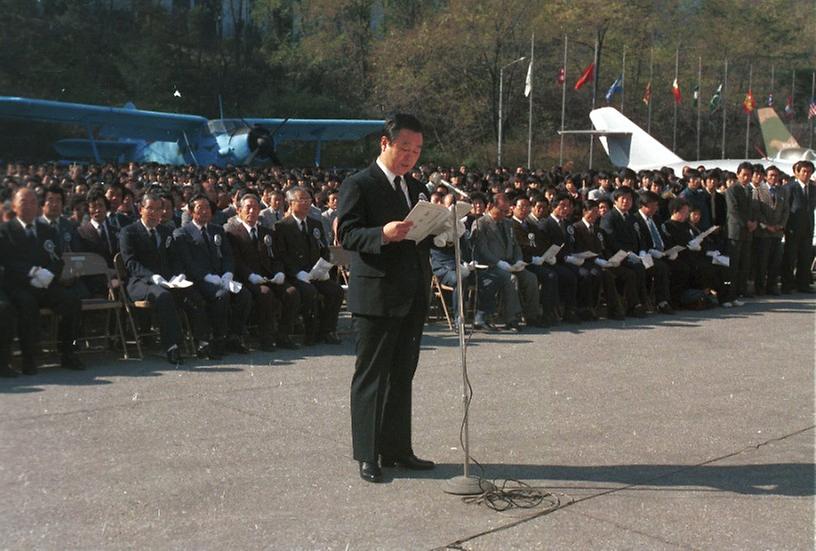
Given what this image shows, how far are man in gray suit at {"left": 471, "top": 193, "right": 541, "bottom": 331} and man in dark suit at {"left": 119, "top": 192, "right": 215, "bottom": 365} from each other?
384cm

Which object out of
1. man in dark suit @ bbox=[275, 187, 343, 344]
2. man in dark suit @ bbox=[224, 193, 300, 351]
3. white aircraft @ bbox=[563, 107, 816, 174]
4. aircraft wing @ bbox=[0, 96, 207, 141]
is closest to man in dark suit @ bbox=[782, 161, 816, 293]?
man in dark suit @ bbox=[275, 187, 343, 344]

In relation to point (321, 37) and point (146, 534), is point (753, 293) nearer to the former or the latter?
point (146, 534)

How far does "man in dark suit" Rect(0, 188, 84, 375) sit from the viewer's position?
27.6 feet

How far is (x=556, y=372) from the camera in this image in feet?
28.5

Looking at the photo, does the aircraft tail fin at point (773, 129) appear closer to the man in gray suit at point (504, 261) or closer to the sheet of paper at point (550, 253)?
the sheet of paper at point (550, 253)

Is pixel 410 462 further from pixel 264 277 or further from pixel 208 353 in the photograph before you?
pixel 264 277

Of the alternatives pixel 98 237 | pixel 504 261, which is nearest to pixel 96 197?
pixel 98 237

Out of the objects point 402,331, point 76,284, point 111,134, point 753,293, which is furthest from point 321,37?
point 402,331

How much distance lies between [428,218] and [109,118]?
115 ft

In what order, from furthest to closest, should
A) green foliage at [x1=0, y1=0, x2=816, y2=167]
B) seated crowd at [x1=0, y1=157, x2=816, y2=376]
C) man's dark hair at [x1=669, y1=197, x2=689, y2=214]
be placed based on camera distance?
green foliage at [x1=0, y1=0, x2=816, y2=167]
man's dark hair at [x1=669, y1=197, x2=689, y2=214]
seated crowd at [x1=0, y1=157, x2=816, y2=376]

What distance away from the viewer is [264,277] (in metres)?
10.4

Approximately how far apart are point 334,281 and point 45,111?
28364 mm

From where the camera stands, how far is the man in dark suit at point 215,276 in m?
9.55

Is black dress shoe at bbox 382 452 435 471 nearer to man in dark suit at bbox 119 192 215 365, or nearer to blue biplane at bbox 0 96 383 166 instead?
man in dark suit at bbox 119 192 215 365
